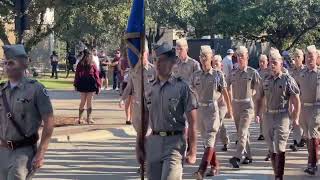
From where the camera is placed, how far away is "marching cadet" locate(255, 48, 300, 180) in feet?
33.2

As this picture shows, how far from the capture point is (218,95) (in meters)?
11.2

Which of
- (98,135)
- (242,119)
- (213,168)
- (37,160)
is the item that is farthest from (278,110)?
(98,135)

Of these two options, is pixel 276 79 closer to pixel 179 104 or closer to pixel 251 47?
pixel 179 104

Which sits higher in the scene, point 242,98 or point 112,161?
point 242,98

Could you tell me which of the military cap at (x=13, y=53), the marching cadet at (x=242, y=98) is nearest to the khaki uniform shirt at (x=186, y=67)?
the marching cadet at (x=242, y=98)

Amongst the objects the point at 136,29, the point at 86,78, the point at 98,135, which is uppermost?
the point at 136,29

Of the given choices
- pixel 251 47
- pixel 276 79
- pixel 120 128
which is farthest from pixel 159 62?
pixel 251 47

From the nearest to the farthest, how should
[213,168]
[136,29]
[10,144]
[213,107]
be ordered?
1. [10,144]
2. [136,29]
3. [213,107]
4. [213,168]

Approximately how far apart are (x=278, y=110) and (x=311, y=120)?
143 centimetres

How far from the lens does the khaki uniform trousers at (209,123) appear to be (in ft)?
35.4

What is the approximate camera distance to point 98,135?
15922 millimetres

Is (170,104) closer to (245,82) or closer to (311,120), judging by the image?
(311,120)

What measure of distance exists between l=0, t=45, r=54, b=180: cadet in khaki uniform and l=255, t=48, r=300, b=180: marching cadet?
420 cm

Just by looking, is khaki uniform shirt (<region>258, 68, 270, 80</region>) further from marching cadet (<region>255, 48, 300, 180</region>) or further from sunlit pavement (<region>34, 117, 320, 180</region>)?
sunlit pavement (<region>34, 117, 320, 180</region>)
